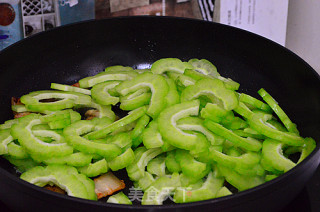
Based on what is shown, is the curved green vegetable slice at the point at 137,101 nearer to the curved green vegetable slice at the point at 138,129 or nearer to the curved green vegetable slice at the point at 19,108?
the curved green vegetable slice at the point at 138,129

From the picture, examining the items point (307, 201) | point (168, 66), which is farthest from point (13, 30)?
point (307, 201)

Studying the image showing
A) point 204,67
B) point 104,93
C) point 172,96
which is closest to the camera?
point 172,96

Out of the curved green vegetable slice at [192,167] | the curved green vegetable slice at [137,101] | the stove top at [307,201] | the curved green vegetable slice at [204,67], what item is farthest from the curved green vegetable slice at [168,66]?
the stove top at [307,201]

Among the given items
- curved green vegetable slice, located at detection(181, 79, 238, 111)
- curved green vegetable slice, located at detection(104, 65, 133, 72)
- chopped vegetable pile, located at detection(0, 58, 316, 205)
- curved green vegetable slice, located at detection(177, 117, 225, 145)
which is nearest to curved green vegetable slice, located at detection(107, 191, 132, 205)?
chopped vegetable pile, located at detection(0, 58, 316, 205)

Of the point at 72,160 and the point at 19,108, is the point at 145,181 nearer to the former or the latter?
the point at 72,160

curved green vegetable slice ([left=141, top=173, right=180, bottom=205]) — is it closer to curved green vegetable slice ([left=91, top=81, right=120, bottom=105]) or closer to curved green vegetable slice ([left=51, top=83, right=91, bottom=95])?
curved green vegetable slice ([left=91, top=81, right=120, bottom=105])
